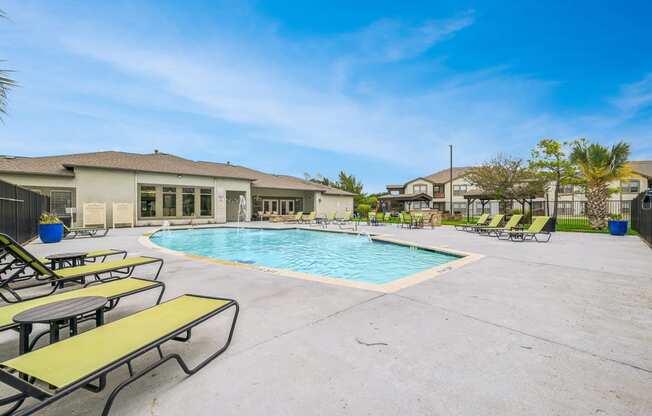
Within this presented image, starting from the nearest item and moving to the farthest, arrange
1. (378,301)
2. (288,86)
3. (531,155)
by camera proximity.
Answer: (378,301)
(288,86)
(531,155)

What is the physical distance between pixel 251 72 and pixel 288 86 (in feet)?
12.8

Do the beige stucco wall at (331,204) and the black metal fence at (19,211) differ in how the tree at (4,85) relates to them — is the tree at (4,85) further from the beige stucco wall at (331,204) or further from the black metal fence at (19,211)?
the beige stucco wall at (331,204)

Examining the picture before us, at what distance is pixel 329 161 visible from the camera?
59.4 m

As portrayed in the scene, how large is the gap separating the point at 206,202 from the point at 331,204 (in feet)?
47.7

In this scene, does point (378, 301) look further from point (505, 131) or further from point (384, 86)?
point (505, 131)

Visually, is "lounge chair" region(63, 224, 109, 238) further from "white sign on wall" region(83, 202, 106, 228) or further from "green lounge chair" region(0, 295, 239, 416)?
"green lounge chair" region(0, 295, 239, 416)

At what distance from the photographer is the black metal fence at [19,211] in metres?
8.11

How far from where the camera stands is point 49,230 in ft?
33.6

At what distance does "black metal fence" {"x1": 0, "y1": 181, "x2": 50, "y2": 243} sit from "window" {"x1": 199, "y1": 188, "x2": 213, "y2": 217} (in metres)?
9.97

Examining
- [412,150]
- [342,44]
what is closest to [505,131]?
[412,150]

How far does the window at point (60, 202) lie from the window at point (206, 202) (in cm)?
754

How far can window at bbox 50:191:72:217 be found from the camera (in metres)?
16.5

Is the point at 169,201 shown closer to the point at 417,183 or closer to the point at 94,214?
the point at 94,214

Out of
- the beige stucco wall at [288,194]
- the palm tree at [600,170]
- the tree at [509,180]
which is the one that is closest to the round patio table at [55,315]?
the palm tree at [600,170]
